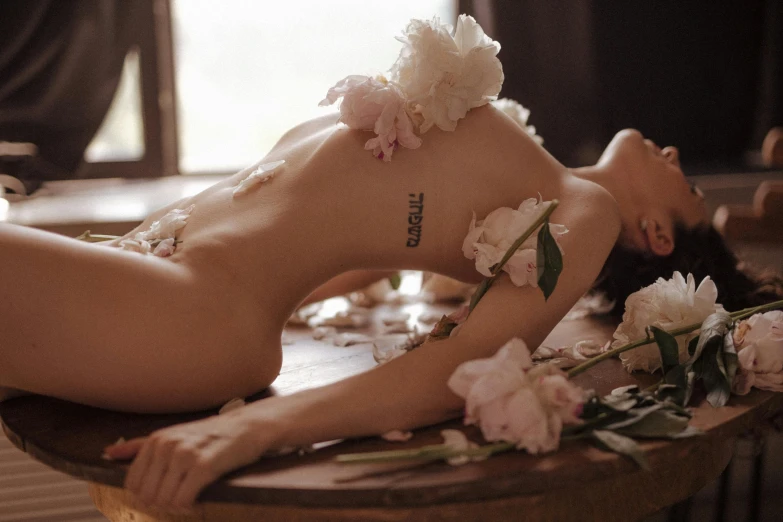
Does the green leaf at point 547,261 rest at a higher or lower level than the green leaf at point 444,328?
higher

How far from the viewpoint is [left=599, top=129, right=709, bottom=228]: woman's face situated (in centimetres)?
128

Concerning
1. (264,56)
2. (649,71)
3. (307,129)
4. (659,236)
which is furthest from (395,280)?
(649,71)

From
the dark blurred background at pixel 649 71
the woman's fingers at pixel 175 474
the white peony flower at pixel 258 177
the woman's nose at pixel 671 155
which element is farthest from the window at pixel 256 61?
the woman's fingers at pixel 175 474

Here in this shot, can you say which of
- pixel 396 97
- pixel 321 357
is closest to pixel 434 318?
pixel 321 357

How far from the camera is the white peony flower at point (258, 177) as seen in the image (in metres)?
1.02

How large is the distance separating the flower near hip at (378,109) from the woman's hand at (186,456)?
41 cm

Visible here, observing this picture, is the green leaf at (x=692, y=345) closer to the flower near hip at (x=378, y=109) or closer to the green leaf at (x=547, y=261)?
the green leaf at (x=547, y=261)

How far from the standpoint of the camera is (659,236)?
1.27 metres

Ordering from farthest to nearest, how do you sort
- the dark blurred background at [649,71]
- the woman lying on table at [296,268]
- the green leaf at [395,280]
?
the dark blurred background at [649,71] → the green leaf at [395,280] → the woman lying on table at [296,268]

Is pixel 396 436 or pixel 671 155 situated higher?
pixel 671 155

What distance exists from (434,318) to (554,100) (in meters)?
0.84

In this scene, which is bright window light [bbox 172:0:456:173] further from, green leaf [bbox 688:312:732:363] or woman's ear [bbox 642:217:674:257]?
green leaf [bbox 688:312:732:363]

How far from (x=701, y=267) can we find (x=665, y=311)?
34 cm

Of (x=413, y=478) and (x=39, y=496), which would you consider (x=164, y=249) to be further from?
(x=39, y=496)
